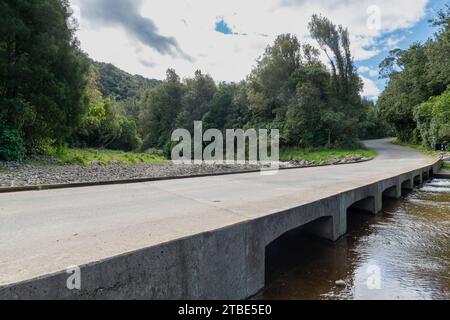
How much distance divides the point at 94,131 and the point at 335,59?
1174 inches

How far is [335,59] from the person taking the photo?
32.8 meters

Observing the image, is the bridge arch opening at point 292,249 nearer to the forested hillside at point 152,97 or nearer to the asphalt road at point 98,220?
the asphalt road at point 98,220

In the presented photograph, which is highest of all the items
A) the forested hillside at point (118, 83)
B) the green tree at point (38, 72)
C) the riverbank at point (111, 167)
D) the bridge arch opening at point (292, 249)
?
the forested hillside at point (118, 83)

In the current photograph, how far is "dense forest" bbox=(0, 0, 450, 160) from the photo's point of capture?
12164 mm

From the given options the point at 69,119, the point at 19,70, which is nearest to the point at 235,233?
the point at 19,70

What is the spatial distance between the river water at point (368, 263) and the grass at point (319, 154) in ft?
61.0

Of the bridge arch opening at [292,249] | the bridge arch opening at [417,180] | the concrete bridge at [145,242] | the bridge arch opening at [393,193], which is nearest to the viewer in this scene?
the concrete bridge at [145,242]

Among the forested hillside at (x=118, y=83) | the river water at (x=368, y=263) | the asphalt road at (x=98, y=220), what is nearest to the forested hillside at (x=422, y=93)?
the river water at (x=368, y=263)

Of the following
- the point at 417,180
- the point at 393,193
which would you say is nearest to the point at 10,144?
the point at 393,193

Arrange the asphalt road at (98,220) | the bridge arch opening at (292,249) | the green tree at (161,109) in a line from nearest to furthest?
1. the asphalt road at (98,220)
2. the bridge arch opening at (292,249)
3. the green tree at (161,109)

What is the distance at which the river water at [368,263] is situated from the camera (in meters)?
3.27

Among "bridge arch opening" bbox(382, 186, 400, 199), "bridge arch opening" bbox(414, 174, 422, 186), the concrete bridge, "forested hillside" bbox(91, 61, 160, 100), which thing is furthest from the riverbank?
"forested hillside" bbox(91, 61, 160, 100)

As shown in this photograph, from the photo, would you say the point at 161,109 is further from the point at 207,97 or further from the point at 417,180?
the point at 417,180

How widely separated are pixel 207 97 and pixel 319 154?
26464 millimetres
